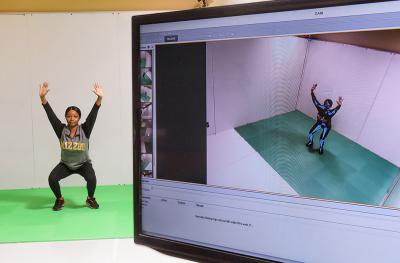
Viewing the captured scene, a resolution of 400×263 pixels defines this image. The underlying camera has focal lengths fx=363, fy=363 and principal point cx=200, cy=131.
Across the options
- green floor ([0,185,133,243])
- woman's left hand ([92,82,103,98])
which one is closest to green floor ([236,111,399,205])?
green floor ([0,185,133,243])

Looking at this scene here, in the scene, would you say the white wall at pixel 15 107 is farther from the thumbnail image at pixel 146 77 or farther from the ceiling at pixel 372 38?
the ceiling at pixel 372 38

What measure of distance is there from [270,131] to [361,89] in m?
0.12

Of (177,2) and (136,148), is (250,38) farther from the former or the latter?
(177,2)

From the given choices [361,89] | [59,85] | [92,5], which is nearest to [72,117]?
[59,85]

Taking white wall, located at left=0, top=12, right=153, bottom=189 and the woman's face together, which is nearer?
the woman's face

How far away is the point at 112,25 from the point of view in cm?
264

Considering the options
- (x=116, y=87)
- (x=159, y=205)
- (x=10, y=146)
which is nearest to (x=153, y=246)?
(x=159, y=205)

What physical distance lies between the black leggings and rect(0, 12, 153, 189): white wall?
43 cm

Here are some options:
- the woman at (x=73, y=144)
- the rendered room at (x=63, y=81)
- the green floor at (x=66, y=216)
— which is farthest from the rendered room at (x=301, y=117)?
the rendered room at (x=63, y=81)

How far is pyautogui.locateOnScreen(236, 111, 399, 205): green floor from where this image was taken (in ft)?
1.34

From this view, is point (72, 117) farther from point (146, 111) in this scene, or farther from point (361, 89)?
point (361, 89)

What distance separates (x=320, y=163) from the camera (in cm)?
43

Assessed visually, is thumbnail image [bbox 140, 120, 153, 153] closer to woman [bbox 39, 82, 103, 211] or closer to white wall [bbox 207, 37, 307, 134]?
white wall [bbox 207, 37, 307, 134]

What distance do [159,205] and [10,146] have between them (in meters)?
2.55
